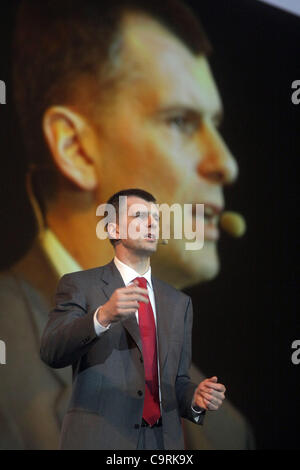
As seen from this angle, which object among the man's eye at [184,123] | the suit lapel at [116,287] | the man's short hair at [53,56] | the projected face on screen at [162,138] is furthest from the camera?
the man's eye at [184,123]

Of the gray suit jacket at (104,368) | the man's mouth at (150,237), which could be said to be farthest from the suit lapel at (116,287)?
the man's mouth at (150,237)

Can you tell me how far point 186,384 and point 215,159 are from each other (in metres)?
1.69

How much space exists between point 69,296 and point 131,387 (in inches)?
12.9

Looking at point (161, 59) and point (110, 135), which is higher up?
point (161, 59)

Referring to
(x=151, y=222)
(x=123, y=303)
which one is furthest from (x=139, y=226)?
(x=123, y=303)

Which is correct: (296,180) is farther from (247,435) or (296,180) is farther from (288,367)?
(247,435)

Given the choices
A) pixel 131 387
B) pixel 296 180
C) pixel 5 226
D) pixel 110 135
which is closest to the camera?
pixel 131 387

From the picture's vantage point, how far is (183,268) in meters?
3.14

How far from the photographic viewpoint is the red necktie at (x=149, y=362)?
5.72 ft

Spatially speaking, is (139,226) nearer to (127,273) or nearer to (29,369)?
(127,273)

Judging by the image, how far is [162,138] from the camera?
10.3 feet

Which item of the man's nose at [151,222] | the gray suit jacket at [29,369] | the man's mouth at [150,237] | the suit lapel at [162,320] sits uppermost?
the man's nose at [151,222]

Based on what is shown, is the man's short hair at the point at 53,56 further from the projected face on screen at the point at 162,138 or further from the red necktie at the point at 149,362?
the red necktie at the point at 149,362
